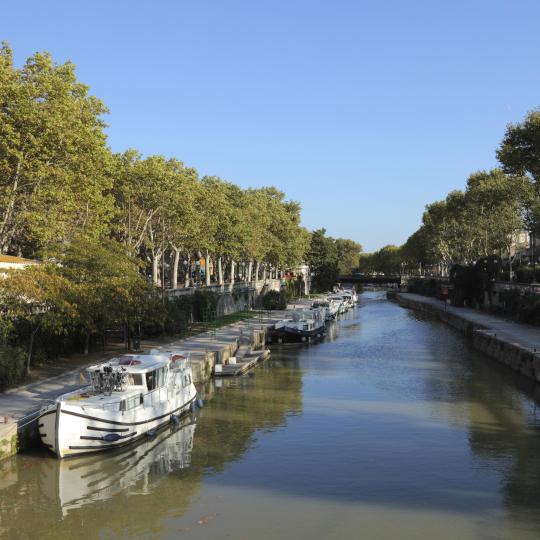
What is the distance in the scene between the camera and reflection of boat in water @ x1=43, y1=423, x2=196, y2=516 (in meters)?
23.5

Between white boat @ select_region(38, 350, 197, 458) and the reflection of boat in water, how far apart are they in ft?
1.71

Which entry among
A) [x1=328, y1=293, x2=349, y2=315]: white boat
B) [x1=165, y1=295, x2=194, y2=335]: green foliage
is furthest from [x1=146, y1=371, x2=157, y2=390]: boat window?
[x1=328, y1=293, x2=349, y2=315]: white boat

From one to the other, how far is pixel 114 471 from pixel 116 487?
1722 mm

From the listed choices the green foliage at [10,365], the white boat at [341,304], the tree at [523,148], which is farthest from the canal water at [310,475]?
the white boat at [341,304]

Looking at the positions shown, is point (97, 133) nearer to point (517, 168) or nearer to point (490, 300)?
point (517, 168)

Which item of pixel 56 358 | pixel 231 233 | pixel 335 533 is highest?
pixel 231 233

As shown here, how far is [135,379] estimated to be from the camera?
100ft

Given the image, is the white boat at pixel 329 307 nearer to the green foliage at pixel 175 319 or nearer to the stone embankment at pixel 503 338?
the stone embankment at pixel 503 338

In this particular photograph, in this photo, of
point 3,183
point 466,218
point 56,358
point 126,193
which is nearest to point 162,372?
point 56,358

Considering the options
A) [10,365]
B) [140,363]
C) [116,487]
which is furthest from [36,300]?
[116,487]

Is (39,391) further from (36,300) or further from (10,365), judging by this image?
(36,300)

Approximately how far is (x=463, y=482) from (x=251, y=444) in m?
9.54

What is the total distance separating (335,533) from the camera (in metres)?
19.9

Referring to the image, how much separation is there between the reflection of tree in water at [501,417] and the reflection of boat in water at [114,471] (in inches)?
504
